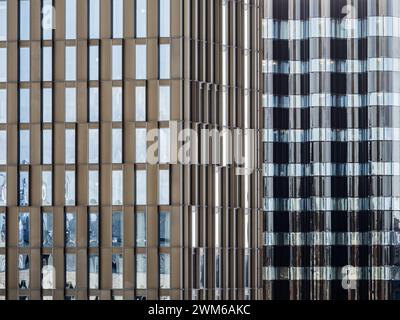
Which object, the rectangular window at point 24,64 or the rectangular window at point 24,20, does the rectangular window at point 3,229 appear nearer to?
the rectangular window at point 24,64

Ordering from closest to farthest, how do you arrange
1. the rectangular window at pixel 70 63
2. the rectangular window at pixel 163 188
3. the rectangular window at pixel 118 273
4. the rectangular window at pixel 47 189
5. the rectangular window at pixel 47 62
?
1. the rectangular window at pixel 118 273
2. the rectangular window at pixel 163 188
3. the rectangular window at pixel 47 189
4. the rectangular window at pixel 70 63
5. the rectangular window at pixel 47 62

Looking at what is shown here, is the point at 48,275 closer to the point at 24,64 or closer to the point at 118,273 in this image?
the point at 118,273

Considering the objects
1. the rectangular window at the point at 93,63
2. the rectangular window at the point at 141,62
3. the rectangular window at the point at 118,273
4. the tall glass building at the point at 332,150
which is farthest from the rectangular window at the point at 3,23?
the tall glass building at the point at 332,150

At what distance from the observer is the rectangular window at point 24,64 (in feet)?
152

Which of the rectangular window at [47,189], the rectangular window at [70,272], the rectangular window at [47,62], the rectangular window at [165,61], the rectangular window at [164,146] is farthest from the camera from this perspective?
the rectangular window at [47,62]

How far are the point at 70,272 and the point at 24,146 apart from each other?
19.9ft

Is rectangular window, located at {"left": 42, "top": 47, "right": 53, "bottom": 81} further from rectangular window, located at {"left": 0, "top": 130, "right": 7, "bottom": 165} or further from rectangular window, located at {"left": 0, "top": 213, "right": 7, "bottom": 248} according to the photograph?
rectangular window, located at {"left": 0, "top": 213, "right": 7, "bottom": 248}

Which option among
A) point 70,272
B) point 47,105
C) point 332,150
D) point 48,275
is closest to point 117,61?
point 47,105

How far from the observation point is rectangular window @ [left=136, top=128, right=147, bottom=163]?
148ft

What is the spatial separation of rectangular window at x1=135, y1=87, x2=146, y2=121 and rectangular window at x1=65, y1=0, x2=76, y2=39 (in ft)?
12.9

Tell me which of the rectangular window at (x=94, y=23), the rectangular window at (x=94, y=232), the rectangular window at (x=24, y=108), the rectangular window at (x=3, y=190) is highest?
the rectangular window at (x=94, y=23)

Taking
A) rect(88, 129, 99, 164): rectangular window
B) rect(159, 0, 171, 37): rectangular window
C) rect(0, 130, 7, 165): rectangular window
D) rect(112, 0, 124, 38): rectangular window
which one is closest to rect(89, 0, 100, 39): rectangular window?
rect(112, 0, 124, 38): rectangular window

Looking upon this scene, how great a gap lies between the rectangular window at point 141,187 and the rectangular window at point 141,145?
577 millimetres
